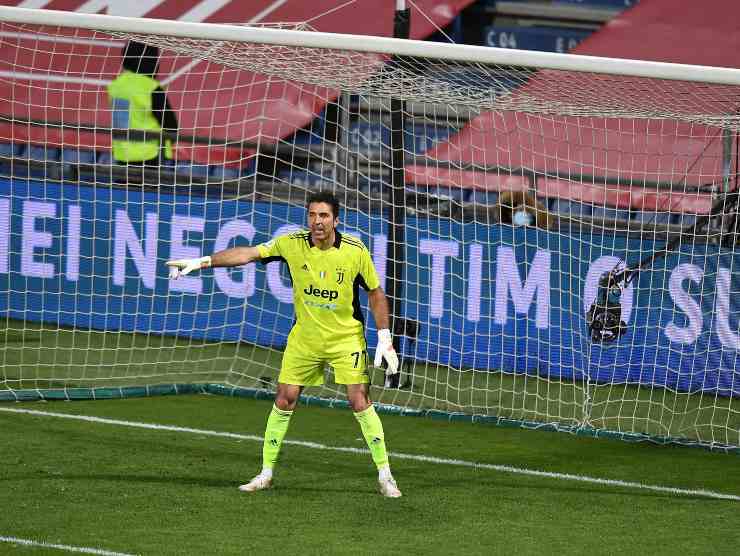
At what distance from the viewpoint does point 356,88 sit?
33.2 feet

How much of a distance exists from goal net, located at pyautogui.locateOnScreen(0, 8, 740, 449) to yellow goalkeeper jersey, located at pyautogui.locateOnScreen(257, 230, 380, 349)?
1.67 meters

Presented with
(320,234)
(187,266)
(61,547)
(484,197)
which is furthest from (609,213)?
(61,547)

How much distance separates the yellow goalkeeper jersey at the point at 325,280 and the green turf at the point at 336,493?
920 millimetres

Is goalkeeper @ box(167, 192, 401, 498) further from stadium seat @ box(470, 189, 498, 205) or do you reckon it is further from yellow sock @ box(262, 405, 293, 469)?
stadium seat @ box(470, 189, 498, 205)

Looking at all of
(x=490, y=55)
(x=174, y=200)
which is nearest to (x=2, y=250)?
(x=174, y=200)

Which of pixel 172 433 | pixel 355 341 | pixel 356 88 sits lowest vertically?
pixel 172 433

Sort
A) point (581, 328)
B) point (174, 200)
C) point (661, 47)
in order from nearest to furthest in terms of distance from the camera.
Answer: point (581, 328) → point (174, 200) → point (661, 47)

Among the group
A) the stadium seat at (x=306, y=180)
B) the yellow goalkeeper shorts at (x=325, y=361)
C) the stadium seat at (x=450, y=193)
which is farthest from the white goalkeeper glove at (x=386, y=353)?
the stadium seat at (x=306, y=180)

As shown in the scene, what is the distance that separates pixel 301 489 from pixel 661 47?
8845mm

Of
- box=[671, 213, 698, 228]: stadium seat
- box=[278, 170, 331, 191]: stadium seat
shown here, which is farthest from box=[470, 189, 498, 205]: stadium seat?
box=[671, 213, 698, 228]: stadium seat

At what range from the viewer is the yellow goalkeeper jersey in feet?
24.6

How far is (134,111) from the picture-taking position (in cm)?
1466

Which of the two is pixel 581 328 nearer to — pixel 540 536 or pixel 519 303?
pixel 519 303

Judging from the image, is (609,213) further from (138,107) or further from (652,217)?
(138,107)
